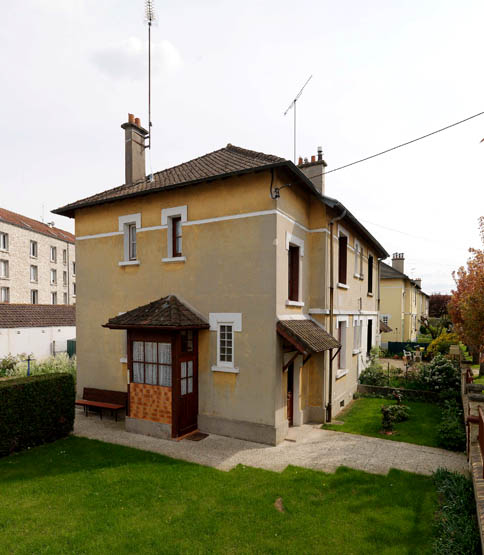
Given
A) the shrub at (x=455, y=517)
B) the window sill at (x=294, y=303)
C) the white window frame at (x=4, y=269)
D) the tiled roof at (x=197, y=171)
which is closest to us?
the shrub at (x=455, y=517)

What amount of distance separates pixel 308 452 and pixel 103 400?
7433 mm

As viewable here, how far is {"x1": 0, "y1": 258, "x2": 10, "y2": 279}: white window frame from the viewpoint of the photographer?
32219 millimetres

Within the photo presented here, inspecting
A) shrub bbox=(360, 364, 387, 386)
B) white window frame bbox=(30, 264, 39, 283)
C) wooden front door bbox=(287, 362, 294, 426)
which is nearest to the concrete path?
wooden front door bbox=(287, 362, 294, 426)

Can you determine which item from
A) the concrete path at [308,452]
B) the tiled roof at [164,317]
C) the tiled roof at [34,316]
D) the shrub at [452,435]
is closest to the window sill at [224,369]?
the tiled roof at [164,317]

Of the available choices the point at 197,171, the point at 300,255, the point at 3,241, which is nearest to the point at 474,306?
the point at 300,255

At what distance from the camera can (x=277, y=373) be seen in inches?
381

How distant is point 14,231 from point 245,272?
3157 cm

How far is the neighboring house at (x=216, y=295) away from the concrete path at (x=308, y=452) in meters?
0.42

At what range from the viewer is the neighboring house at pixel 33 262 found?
32.5m

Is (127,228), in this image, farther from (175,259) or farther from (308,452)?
(308,452)

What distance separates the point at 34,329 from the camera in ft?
72.4

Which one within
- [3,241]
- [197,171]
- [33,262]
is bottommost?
[33,262]

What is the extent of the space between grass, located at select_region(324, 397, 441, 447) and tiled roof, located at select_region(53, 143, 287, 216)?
334 inches

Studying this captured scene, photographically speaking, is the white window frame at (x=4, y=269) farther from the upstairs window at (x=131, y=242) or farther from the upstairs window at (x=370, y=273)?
the upstairs window at (x=370, y=273)
